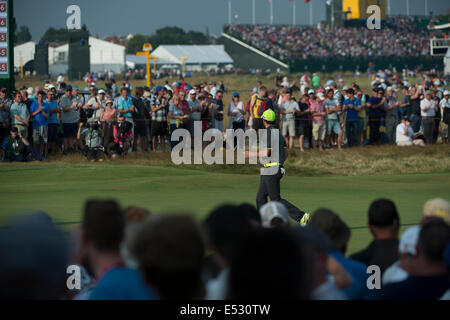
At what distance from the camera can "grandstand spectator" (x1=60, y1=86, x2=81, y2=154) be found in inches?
896

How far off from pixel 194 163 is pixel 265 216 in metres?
16.4

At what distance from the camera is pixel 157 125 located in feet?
78.3

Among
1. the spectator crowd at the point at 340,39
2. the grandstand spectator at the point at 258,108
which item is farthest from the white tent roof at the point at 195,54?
the grandstand spectator at the point at 258,108

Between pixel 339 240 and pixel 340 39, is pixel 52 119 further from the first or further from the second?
pixel 340 39

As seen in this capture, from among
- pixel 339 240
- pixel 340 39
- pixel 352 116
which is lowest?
pixel 339 240

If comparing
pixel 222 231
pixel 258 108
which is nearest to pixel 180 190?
pixel 258 108

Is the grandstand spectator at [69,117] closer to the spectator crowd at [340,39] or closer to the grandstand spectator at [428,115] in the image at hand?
the grandstand spectator at [428,115]

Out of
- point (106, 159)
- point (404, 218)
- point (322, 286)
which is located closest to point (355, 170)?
point (106, 159)

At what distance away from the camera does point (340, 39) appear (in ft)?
324

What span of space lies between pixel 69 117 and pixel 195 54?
92100 millimetres

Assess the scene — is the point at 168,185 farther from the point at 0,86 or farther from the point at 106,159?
the point at 0,86

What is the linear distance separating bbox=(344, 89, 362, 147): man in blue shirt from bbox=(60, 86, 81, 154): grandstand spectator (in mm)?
8898

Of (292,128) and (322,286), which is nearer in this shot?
(322,286)
